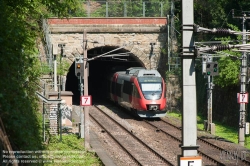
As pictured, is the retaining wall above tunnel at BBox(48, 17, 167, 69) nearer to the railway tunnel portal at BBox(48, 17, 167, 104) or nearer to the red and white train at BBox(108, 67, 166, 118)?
the railway tunnel portal at BBox(48, 17, 167, 104)

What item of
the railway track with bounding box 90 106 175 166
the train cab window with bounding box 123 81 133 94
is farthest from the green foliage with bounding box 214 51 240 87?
the railway track with bounding box 90 106 175 166

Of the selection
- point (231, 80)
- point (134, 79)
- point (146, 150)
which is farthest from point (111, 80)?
point (146, 150)

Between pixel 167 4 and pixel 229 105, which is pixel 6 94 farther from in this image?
pixel 167 4

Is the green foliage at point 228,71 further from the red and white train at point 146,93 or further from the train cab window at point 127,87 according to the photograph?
the train cab window at point 127,87

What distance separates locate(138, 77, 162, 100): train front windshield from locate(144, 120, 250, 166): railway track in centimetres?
156

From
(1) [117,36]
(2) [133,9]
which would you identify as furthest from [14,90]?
(2) [133,9]

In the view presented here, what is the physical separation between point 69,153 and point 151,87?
14162 millimetres

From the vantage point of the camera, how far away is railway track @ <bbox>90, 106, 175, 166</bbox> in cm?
2109

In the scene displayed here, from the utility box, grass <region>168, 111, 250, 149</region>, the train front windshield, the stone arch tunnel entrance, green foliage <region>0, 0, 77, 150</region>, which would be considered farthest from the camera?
the stone arch tunnel entrance

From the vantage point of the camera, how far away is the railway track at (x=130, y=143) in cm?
2109

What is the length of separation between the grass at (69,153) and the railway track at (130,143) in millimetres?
1712

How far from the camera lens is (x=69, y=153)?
65.5 ft

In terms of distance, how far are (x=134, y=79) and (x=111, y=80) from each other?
1022 centimetres

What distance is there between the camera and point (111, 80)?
44031 mm
